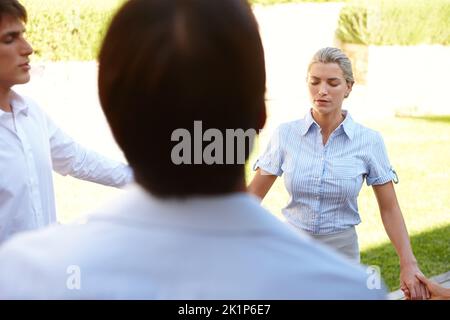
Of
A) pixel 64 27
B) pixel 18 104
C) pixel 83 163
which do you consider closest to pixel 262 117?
pixel 18 104

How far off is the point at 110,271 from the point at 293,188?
263cm

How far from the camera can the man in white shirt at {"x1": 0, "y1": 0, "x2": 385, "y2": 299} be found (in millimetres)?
1141

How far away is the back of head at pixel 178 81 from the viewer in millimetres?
1144

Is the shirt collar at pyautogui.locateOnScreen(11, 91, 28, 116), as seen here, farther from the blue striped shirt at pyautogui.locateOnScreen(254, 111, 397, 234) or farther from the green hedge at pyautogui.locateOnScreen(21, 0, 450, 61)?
the green hedge at pyautogui.locateOnScreen(21, 0, 450, 61)

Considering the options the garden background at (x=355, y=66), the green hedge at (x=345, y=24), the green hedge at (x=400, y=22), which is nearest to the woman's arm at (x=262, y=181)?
the garden background at (x=355, y=66)

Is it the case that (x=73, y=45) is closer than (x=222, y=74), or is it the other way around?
(x=222, y=74)

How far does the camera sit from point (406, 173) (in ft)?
33.4

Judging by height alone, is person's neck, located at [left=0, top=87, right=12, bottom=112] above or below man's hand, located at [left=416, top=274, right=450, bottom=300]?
above

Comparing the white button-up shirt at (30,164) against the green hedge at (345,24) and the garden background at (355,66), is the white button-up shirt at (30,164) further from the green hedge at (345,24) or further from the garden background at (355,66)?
the green hedge at (345,24)

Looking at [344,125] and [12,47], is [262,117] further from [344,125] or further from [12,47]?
[344,125]

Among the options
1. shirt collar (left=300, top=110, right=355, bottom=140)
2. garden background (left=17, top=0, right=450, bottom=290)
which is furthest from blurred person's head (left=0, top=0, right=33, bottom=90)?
garden background (left=17, top=0, right=450, bottom=290)

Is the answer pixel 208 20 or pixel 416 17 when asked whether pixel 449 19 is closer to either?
pixel 416 17

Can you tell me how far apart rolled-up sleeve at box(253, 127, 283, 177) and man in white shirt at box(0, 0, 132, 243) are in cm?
82
